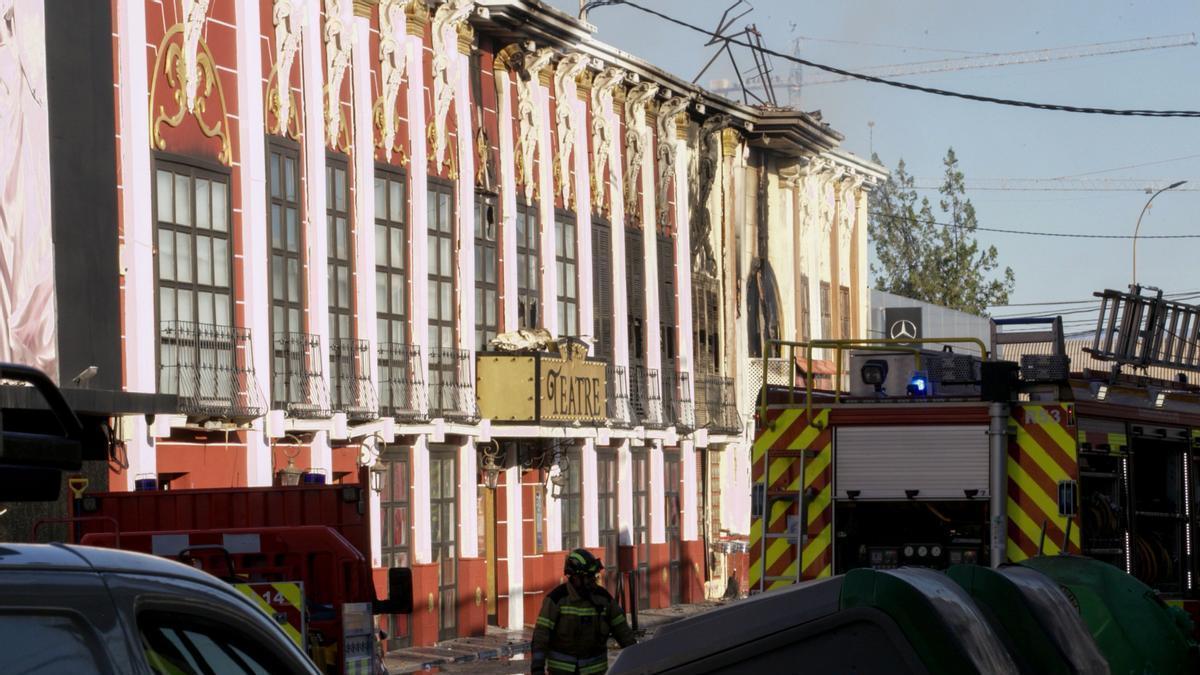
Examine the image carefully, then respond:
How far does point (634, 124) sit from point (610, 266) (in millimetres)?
3042

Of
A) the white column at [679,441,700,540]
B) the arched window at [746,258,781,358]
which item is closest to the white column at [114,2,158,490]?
the white column at [679,441,700,540]

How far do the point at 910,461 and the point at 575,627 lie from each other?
334cm

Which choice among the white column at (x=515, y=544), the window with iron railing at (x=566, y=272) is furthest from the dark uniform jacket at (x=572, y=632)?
the window with iron railing at (x=566, y=272)

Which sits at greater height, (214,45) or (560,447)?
(214,45)

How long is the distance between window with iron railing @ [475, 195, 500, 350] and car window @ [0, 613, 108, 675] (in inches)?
1150

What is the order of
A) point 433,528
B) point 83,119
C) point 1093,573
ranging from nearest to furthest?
point 1093,573
point 83,119
point 433,528

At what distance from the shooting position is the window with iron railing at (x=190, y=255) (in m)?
24.8

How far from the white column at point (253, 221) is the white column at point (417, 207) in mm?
4308

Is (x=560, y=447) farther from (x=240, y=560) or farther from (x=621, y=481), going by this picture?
(x=240, y=560)

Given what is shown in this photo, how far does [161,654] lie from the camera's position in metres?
3.99

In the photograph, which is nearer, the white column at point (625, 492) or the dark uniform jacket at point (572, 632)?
the dark uniform jacket at point (572, 632)

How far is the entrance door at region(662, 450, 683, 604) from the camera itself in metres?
40.8

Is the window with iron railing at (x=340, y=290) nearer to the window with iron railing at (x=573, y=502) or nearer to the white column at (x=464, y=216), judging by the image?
the white column at (x=464, y=216)

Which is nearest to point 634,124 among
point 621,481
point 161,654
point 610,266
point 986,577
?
point 610,266
